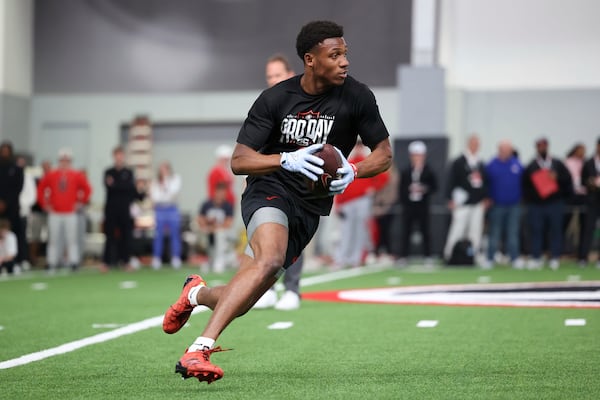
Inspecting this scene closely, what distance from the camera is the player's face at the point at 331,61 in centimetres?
607

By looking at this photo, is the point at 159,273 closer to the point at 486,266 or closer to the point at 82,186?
the point at 82,186

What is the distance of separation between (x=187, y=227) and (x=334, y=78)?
16802mm

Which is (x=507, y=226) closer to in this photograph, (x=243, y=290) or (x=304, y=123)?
(x=304, y=123)

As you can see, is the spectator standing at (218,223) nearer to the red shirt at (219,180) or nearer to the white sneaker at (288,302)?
the red shirt at (219,180)

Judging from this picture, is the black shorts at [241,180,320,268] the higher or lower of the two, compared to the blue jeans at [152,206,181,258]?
higher

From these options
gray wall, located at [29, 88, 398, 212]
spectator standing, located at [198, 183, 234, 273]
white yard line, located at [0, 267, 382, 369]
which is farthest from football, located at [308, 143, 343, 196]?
gray wall, located at [29, 88, 398, 212]

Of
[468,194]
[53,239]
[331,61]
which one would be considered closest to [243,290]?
[331,61]

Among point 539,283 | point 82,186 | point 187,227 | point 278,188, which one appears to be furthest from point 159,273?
point 278,188

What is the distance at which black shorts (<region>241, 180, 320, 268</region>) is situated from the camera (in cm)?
606

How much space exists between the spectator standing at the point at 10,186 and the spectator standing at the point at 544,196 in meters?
8.11

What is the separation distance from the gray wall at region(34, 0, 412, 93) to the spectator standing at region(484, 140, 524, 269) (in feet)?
25.7

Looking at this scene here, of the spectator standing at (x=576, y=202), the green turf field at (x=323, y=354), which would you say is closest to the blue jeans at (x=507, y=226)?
the spectator standing at (x=576, y=202)

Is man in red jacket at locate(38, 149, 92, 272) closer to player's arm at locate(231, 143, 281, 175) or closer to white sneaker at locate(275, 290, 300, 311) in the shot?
white sneaker at locate(275, 290, 300, 311)

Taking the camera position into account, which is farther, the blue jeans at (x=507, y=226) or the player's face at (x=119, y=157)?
the player's face at (x=119, y=157)
